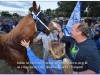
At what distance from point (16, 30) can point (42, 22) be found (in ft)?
1.13

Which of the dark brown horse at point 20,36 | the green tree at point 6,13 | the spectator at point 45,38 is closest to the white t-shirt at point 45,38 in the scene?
the spectator at point 45,38

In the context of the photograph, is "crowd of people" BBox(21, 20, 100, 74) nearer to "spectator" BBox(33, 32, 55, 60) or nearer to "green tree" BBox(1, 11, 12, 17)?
"spectator" BBox(33, 32, 55, 60)

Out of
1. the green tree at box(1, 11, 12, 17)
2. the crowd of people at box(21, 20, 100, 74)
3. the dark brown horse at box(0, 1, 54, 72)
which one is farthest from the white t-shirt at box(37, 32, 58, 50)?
the green tree at box(1, 11, 12, 17)

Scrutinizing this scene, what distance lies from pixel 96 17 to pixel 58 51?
70 centimetres

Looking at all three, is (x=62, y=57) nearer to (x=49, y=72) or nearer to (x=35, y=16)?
(x=49, y=72)

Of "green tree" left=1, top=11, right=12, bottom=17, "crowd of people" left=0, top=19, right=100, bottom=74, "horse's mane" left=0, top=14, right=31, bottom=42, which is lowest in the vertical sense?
"crowd of people" left=0, top=19, right=100, bottom=74

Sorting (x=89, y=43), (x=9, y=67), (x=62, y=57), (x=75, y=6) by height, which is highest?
(x=75, y=6)

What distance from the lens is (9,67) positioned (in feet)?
7.79

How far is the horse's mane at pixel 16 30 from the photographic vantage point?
2154 millimetres

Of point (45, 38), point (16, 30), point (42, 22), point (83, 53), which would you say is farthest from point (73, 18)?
point (16, 30)

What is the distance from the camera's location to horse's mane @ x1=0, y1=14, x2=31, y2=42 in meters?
2.15

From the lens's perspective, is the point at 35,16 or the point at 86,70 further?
the point at 35,16

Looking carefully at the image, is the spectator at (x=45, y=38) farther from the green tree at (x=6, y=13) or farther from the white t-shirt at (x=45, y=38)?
the green tree at (x=6, y=13)

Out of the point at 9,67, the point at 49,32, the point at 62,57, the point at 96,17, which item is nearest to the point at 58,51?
the point at 62,57
